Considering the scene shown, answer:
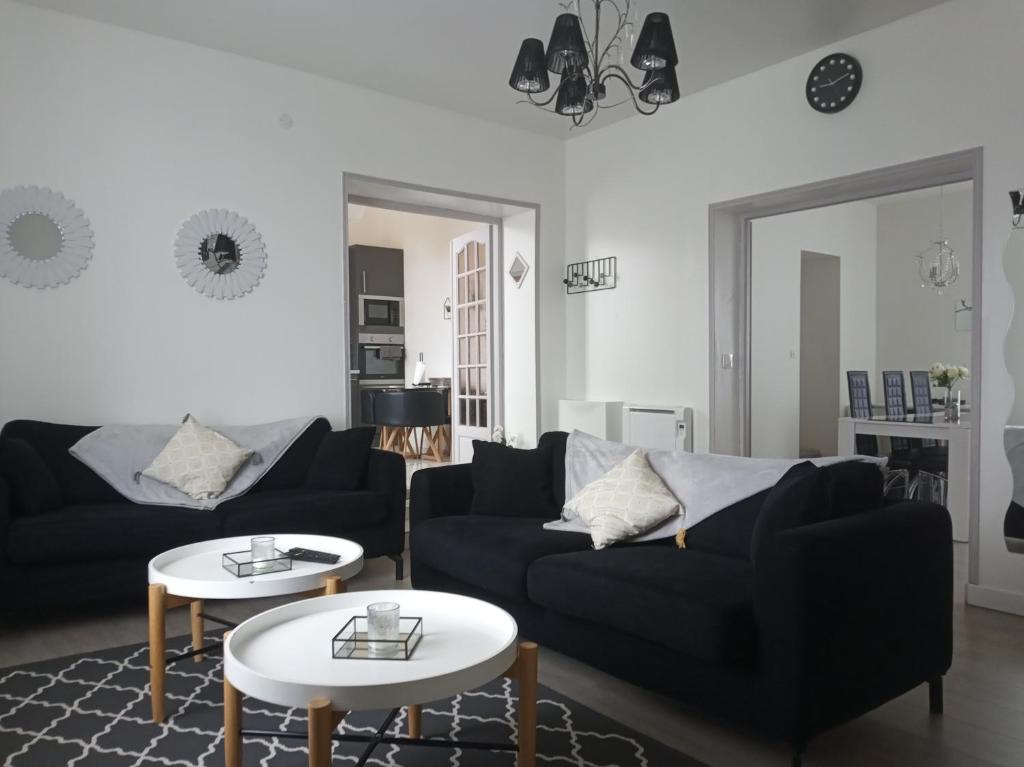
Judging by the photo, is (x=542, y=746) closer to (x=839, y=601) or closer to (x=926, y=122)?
(x=839, y=601)

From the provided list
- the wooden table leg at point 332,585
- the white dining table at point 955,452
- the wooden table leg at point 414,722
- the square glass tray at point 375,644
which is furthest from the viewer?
the white dining table at point 955,452

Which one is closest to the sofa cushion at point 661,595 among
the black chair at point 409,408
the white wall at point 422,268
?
the black chair at point 409,408

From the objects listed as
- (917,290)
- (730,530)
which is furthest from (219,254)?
(917,290)


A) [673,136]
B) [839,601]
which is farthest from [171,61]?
[839,601]

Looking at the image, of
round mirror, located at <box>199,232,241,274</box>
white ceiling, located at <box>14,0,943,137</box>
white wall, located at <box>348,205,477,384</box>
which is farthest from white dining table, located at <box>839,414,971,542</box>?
white wall, located at <box>348,205,477,384</box>

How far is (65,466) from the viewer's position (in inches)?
153

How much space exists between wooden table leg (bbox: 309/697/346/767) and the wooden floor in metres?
1.14

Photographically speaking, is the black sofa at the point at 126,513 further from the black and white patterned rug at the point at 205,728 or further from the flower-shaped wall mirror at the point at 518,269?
the flower-shaped wall mirror at the point at 518,269

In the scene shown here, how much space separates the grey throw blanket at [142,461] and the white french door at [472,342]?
2.41 meters

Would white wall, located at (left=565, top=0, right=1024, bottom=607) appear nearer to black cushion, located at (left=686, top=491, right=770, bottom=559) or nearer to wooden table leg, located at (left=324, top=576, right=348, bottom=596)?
black cushion, located at (left=686, top=491, right=770, bottom=559)

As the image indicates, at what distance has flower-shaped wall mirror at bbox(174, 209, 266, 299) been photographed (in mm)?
4527

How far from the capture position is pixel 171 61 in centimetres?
445

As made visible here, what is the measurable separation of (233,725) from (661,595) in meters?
1.25

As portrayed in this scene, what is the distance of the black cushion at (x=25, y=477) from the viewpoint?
353cm
